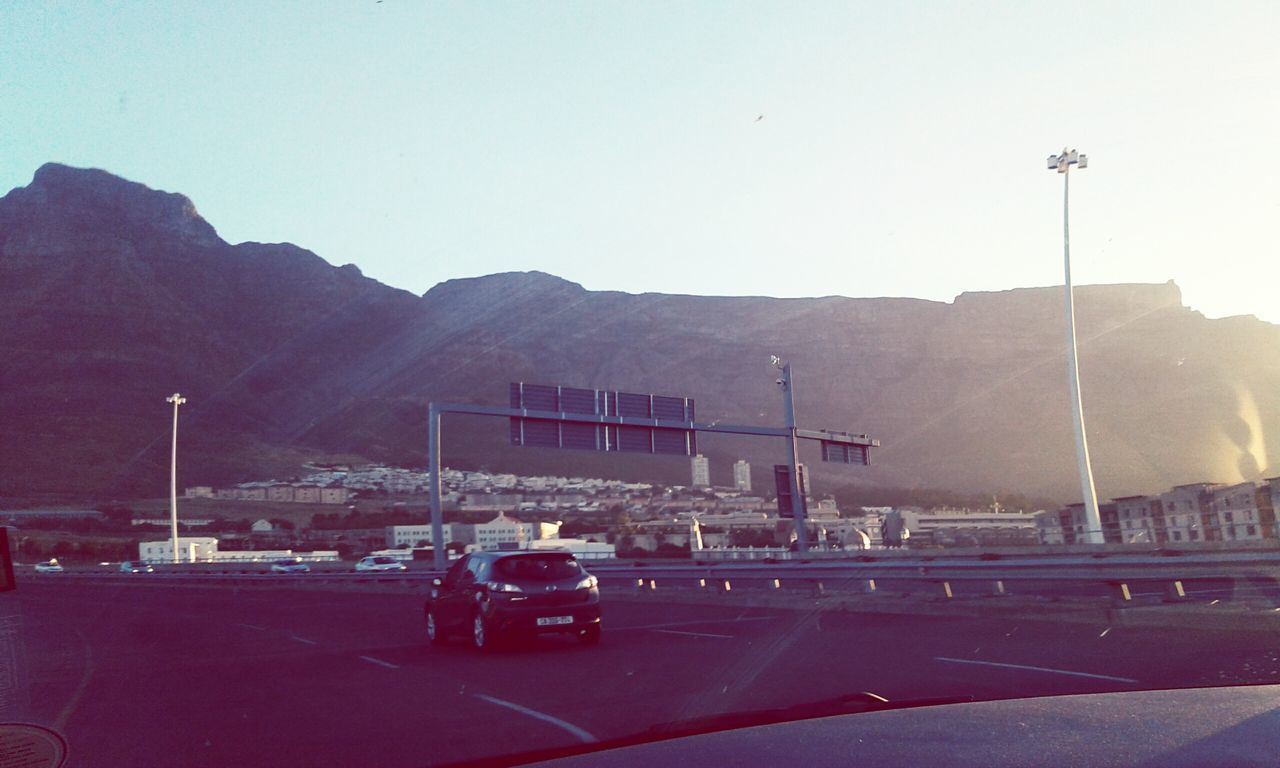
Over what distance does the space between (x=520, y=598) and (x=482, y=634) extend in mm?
839

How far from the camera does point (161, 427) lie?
294 feet

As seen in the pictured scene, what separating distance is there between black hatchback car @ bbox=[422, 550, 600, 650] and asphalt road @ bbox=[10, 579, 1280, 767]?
0.44m

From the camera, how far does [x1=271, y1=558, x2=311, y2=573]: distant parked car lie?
5029cm

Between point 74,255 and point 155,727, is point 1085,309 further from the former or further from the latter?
point 155,727

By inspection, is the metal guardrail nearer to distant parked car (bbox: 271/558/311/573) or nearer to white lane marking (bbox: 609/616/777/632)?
white lane marking (bbox: 609/616/777/632)

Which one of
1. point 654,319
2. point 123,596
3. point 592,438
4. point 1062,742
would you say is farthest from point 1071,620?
point 654,319

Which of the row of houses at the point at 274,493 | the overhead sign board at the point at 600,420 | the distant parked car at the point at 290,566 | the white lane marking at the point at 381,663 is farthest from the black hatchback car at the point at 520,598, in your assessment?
the row of houses at the point at 274,493

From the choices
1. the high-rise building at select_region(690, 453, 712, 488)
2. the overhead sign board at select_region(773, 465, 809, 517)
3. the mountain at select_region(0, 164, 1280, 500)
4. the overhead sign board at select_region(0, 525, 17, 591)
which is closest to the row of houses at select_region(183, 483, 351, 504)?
the mountain at select_region(0, 164, 1280, 500)

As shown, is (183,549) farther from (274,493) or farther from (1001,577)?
(1001,577)

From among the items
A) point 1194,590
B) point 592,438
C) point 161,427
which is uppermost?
point 161,427

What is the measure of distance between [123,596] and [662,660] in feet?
109

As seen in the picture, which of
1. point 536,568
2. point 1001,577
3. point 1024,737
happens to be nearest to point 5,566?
point 1024,737

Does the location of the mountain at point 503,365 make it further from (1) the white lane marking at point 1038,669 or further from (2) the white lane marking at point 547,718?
(2) the white lane marking at point 547,718

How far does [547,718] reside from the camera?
9148mm
